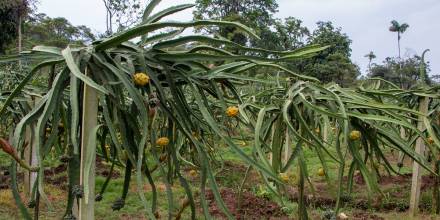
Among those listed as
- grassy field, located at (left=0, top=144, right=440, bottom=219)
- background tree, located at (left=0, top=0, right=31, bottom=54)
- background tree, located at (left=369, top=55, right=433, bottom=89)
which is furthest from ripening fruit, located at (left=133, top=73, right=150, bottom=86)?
background tree, located at (left=369, top=55, right=433, bottom=89)

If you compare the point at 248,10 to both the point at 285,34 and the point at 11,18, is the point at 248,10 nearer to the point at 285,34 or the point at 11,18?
the point at 285,34

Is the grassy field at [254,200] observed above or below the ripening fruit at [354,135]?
below

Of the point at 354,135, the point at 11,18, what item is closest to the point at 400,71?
the point at 11,18

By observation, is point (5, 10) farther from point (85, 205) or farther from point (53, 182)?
point (85, 205)

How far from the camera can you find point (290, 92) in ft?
4.90

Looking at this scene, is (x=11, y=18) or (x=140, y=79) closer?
(x=140, y=79)

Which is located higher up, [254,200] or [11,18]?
[11,18]

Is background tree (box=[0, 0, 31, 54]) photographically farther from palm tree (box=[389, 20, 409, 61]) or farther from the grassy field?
palm tree (box=[389, 20, 409, 61])

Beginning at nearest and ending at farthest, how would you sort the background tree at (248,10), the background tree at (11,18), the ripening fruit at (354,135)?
the ripening fruit at (354,135), the background tree at (11,18), the background tree at (248,10)

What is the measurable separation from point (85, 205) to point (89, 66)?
0.85ft

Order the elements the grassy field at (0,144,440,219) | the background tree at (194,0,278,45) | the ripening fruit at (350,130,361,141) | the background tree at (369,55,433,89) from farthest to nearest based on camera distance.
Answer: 1. the background tree at (369,55,433,89)
2. the background tree at (194,0,278,45)
3. the grassy field at (0,144,440,219)
4. the ripening fruit at (350,130,361,141)

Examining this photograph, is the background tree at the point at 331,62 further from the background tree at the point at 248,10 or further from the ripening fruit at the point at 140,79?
the ripening fruit at the point at 140,79

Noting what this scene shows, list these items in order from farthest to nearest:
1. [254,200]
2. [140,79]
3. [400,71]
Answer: [400,71] → [254,200] → [140,79]

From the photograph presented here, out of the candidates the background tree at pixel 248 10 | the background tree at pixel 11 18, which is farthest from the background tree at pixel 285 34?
the background tree at pixel 11 18
